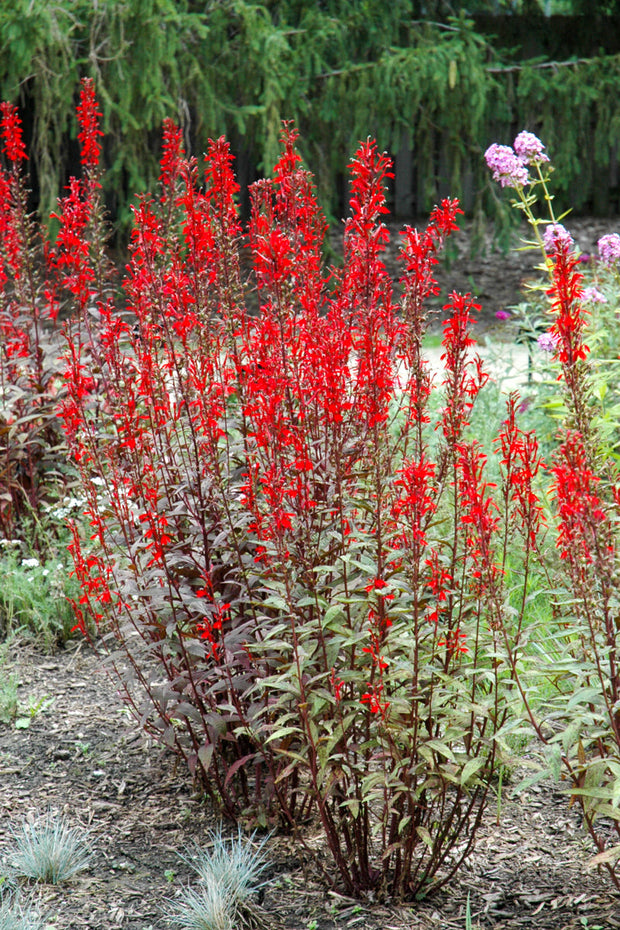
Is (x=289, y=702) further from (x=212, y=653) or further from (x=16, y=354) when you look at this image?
(x=16, y=354)

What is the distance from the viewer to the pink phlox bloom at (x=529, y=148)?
4633mm

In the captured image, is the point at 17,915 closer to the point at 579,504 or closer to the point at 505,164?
the point at 579,504

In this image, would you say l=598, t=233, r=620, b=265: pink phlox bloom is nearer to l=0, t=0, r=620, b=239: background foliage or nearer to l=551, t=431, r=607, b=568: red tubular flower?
l=551, t=431, r=607, b=568: red tubular flower

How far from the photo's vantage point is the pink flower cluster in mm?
4543

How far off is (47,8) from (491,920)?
7.46 m

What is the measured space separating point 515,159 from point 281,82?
521cm

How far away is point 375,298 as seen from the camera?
259 cm

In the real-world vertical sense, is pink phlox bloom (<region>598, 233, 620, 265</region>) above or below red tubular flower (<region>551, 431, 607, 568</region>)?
above

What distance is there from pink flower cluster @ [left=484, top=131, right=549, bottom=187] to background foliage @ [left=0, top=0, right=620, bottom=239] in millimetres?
4402

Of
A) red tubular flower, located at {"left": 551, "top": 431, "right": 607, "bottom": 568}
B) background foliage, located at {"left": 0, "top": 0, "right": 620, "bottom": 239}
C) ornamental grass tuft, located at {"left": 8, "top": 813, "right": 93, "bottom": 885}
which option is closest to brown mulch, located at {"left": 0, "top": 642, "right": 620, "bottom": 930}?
ornamental grass tuft, located at {"left": 8, "top": 813, "right": 93, "bottom": 885}

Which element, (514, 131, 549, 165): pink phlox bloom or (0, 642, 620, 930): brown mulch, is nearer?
(0, 642, 620, 930): brown mulch

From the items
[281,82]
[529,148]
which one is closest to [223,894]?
[529,148]

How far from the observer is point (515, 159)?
15.0 ft

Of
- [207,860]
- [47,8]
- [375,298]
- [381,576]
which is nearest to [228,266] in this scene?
[375,298]
